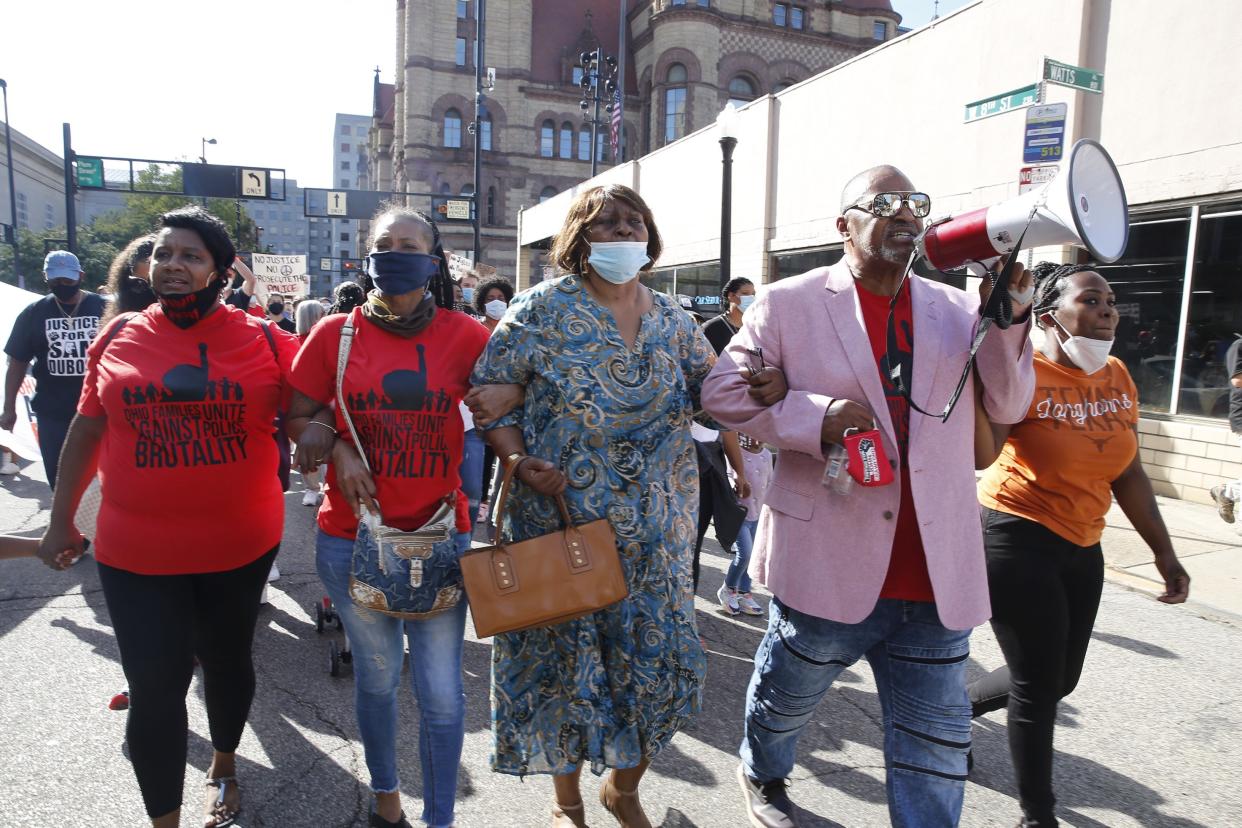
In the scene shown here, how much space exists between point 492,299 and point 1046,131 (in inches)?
180

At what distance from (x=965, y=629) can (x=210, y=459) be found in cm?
225

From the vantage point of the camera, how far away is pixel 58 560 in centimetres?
261

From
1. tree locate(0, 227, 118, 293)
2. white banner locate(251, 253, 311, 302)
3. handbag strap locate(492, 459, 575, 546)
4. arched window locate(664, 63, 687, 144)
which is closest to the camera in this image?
handbag strap locate(492, 459, 575, 546)

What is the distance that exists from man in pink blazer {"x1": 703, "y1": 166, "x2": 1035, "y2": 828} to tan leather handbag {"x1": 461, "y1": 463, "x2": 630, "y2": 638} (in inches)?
19.9

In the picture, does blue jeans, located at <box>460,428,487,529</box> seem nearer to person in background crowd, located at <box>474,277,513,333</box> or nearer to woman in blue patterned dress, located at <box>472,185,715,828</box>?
person in background crowd, located at <box>474,277,513,333</box>

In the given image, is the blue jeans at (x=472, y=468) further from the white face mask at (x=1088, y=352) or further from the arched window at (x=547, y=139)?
the arched window at (x=547, y=139)

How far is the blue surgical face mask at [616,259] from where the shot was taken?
258 cm

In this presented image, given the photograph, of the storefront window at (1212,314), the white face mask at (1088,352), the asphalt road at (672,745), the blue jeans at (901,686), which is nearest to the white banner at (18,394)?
the asphalt road at (672,745)

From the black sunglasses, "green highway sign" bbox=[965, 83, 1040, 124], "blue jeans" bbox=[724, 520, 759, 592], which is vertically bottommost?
"blue jeans" bbox=[724, 520, 759, 592]

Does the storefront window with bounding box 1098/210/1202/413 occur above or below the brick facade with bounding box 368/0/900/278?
below

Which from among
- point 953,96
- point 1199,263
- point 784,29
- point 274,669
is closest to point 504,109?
point 784,29

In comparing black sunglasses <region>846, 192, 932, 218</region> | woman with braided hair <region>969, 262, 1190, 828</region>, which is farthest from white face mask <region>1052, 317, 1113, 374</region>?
black sunglasses <region>846, 192, 932, 218</region>

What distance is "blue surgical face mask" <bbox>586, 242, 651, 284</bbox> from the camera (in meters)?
2.58

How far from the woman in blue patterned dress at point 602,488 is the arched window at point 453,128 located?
167 feet
